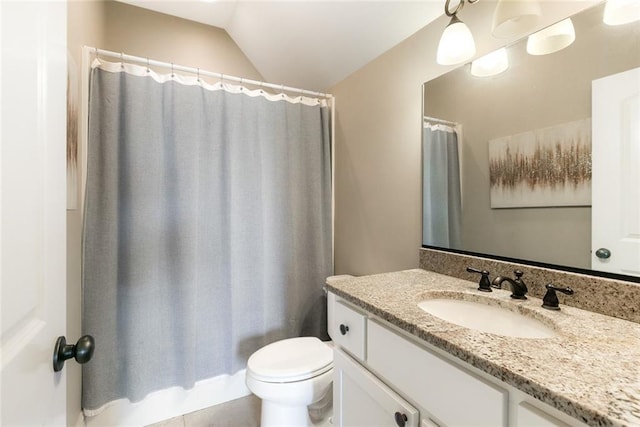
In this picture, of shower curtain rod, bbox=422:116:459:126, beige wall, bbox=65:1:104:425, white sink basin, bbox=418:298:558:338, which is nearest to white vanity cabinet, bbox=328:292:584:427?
white sink basin, bbox=418:298:558:338

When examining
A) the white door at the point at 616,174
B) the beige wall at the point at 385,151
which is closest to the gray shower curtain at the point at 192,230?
the beige wall at the point at 385,151

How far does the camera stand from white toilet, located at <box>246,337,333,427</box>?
1264 mm

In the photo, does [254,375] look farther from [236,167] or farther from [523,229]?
[523,229]

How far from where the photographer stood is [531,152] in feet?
3.30

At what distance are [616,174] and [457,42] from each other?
731 mm

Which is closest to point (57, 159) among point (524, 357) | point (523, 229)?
point (524, 357)

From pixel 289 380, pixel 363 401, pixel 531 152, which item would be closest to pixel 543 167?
pixel 531 152

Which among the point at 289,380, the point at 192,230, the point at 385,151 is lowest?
the point at 289,380

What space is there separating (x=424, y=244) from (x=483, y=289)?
416 mm

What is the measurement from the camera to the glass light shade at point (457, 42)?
1.10 meters

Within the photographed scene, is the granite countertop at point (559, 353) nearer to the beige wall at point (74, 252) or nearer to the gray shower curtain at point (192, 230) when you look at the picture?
the gray shower curtain at point (192, 230)

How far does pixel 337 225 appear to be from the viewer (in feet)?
6.98

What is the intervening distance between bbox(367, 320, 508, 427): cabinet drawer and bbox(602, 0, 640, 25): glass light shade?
1.09 metres

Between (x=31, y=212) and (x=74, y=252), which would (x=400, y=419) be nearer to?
(x=31, y=212)
